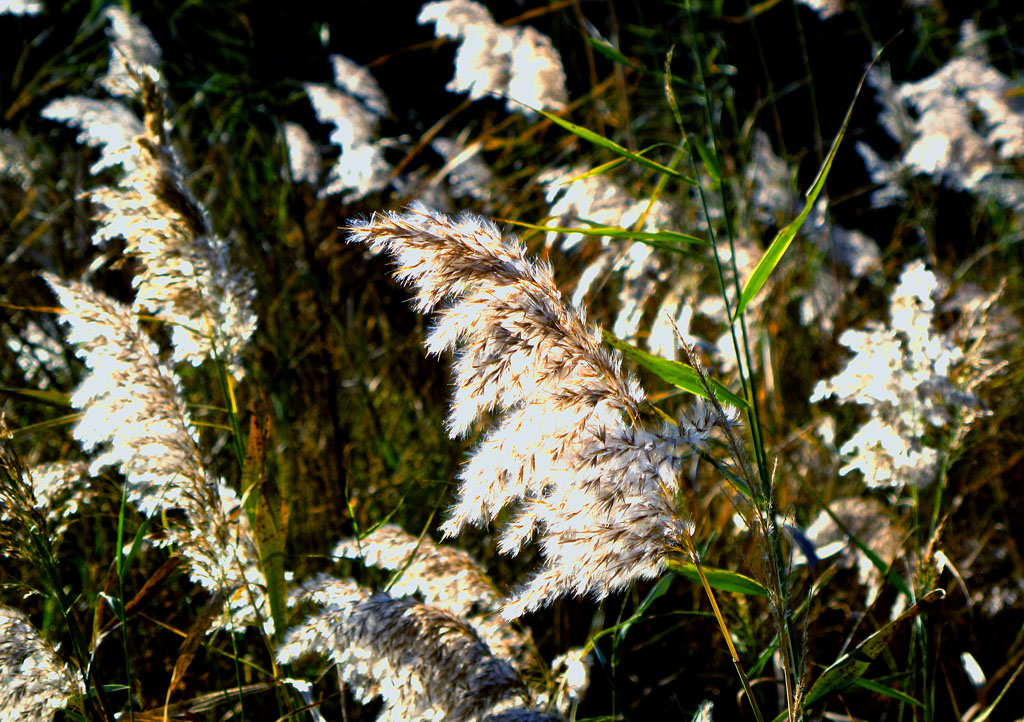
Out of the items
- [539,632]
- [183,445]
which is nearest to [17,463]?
[183,445]

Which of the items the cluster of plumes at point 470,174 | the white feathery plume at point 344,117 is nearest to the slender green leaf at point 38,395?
the cluster of plumes at point 470,174

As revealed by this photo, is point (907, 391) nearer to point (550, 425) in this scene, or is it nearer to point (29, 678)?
point (550, 425)

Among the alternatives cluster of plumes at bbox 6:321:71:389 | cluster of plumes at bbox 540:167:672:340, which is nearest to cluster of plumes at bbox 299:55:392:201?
cluster of plumes at bbox 540:167:672:340

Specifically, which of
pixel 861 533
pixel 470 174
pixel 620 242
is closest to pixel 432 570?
pixel 861 533

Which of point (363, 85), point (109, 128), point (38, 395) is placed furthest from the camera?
point (363, 85)

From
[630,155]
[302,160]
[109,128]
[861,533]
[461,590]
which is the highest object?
[302,160]

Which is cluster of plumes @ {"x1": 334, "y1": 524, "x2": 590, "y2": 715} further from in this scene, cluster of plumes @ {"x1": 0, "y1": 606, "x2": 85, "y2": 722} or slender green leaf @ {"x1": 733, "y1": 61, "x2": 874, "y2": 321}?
slender green leaf @ {"x1": 733, "y1": 61, "x2": 874, "y2": 321}
